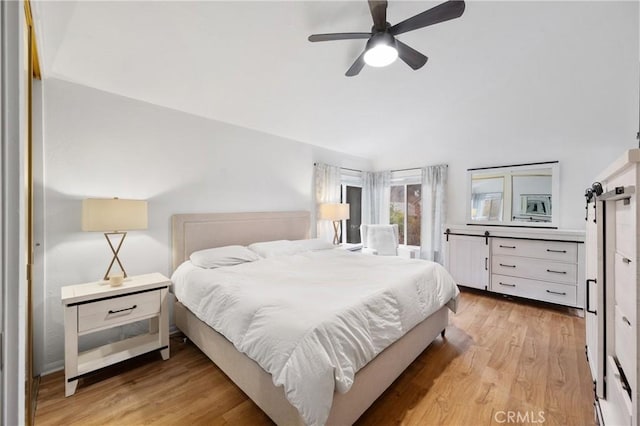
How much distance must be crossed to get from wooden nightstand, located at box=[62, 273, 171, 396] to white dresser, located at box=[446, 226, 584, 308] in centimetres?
390

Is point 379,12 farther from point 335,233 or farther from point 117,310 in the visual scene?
point 335,233

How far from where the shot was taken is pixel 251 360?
1.65 metres

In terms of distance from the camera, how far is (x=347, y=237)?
522cm

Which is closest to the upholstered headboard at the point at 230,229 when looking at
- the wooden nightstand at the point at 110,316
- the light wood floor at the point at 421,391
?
the wooden nightstand at the point at 110,316

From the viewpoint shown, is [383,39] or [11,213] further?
[383,39]

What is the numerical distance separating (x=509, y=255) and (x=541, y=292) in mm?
548

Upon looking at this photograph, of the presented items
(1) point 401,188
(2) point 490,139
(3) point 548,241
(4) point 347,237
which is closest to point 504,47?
(2) point 490,139

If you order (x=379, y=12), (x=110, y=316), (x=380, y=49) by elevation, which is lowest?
(x=110, y=316)

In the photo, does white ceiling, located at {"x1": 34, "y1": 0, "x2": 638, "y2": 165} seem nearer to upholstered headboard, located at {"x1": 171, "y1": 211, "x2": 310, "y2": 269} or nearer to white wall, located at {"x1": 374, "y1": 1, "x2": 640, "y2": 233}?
white wall, located at {"x1": 374, "y1": 1, "x2": 640, "y2": 233}

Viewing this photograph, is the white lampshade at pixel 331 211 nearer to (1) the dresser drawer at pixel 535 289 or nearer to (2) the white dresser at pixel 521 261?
(2) the white dresser at pixel 521 261

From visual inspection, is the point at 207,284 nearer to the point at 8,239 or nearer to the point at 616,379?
the point at 8,239

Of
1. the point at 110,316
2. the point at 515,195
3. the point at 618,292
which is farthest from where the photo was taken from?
the point at 515,195

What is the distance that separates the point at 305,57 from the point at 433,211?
3.33 meters

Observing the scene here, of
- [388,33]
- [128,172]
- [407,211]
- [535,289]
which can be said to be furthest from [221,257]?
[535,289]
